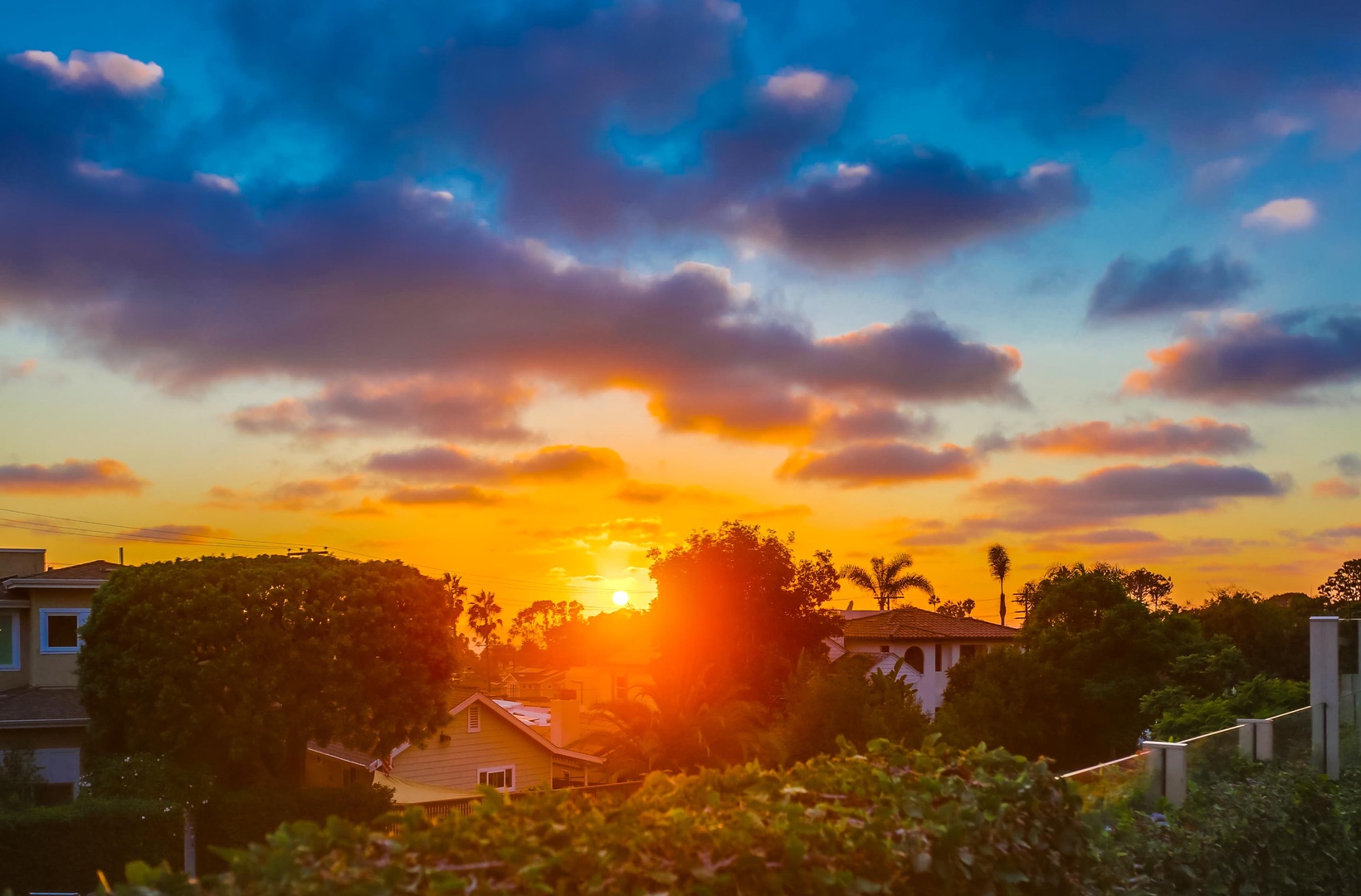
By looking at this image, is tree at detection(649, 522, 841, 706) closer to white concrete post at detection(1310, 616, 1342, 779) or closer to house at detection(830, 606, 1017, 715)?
house at detection(830, 606, 1017, 715)

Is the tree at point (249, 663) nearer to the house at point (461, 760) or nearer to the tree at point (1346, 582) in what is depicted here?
the house at point (461, 760)

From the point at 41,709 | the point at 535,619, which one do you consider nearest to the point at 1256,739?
the point at 41,709

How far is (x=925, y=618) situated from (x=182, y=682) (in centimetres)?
4199

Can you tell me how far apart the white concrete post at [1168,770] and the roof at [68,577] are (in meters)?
30.5

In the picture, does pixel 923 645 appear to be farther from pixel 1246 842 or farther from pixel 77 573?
pixel 1246 842

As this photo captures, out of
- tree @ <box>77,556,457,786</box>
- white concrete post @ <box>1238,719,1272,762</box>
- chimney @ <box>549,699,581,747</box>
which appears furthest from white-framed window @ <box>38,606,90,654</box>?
white concrete post @ <box>1238,719,1272,762</box>

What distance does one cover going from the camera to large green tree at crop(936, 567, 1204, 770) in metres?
43.0

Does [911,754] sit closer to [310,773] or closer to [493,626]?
Result: [310,773]

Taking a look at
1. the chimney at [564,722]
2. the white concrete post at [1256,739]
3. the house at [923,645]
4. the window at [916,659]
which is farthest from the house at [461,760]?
the white concrete post at [1256,739]

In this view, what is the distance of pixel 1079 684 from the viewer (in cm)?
4538

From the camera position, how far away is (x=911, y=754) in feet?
16.0

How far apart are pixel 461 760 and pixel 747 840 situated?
114ft

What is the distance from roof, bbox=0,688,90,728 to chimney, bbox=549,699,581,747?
2049 cm

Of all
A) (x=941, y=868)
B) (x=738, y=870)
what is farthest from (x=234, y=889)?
(x=941, y=868)
